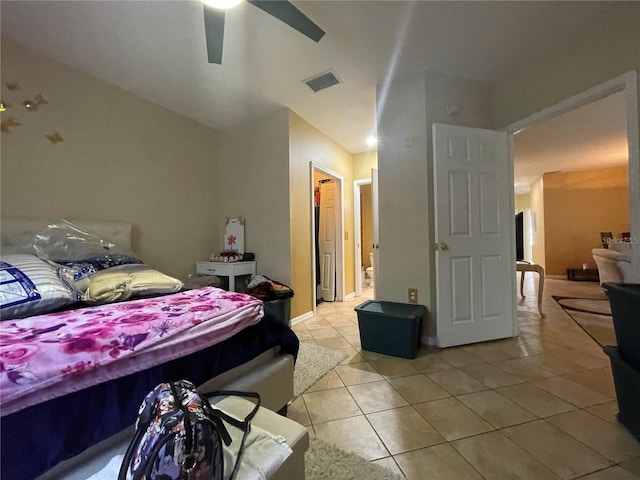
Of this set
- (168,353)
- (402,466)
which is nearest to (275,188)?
(168,353)

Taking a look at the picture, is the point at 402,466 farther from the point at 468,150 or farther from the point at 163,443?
the point at 468,150

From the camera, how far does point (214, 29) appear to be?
166 centimetres

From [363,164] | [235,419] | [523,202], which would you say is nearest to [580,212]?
[523,202]

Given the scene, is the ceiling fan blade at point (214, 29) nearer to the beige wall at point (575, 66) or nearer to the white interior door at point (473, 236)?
the white interior door at point (473, 236)

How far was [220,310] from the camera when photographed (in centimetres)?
117

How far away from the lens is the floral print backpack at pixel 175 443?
24.5 inches

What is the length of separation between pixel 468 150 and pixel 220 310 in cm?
255

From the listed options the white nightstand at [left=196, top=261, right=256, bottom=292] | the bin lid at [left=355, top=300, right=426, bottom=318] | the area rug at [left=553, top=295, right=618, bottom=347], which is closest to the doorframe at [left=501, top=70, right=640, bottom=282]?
the area rug at [left=553, top=295, right=618, bottom=347]

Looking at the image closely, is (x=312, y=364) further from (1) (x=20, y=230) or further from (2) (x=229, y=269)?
(1) (x=20, y=230)

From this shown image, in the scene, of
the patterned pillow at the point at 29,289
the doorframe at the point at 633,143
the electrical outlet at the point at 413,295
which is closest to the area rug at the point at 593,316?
the doorframe at the point at 633,143

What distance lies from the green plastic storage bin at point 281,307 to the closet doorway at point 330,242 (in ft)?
4.64

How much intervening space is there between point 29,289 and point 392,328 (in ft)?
7.52

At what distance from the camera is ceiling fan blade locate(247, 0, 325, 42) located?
1471 millimetres

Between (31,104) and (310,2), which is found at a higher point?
(310,2)
